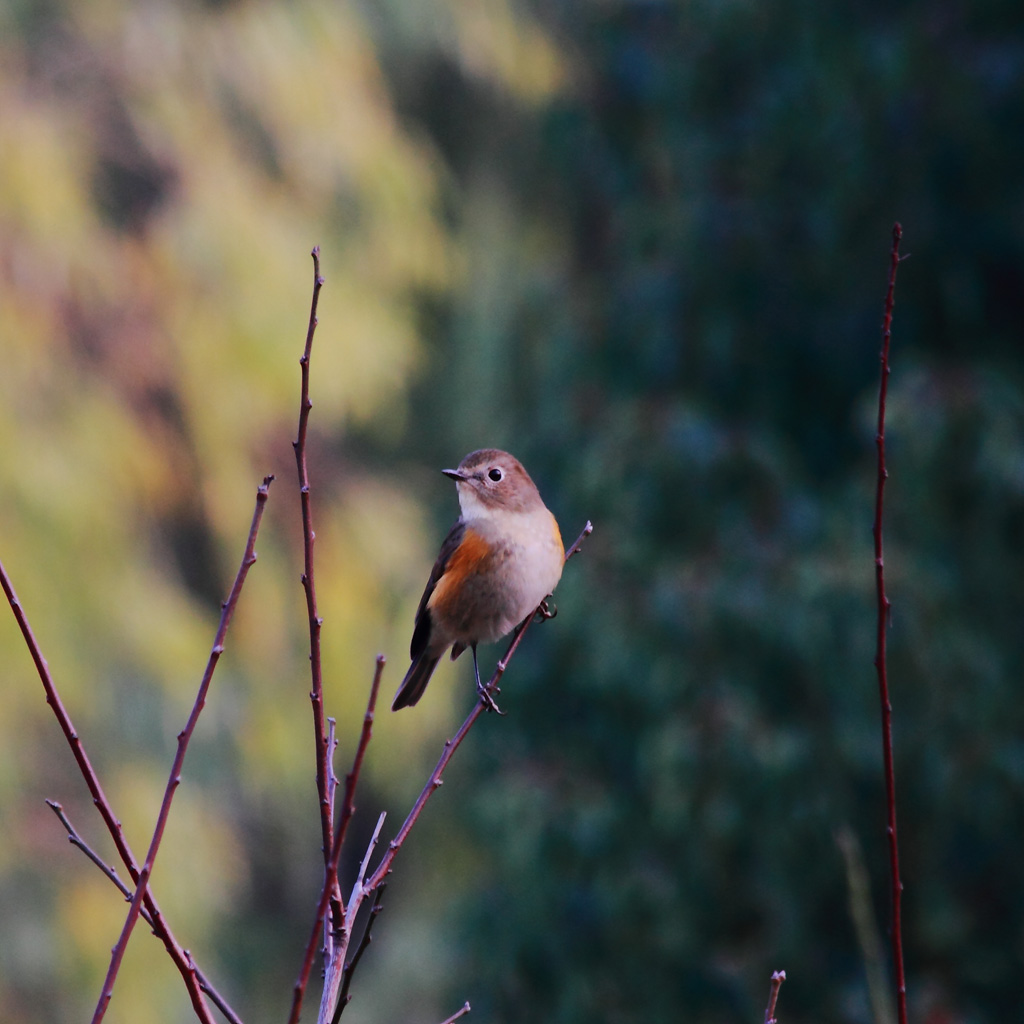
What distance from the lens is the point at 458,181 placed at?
10250 millimetres

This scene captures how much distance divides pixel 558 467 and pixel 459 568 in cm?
363

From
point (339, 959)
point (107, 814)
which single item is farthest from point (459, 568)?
point (107, 814)

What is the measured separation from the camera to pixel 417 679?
2818mm

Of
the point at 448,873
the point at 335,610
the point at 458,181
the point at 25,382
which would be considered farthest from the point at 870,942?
the point at 458,181

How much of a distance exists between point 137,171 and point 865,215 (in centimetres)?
454

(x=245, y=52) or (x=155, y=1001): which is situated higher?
(x=245, y=52)

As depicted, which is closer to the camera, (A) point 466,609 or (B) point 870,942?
(B) point 870,942

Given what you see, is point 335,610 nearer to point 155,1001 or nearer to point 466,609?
point 155,1001

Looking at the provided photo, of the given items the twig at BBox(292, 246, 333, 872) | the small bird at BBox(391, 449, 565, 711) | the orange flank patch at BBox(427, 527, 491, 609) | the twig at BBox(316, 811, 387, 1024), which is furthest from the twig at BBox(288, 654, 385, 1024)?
the orange flank patch at BBox(427, 527, 491, 609)

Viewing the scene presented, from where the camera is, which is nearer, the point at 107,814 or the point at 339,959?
the point at 107,814

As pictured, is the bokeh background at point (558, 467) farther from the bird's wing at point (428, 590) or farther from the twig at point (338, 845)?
the twig at point (338, 845)

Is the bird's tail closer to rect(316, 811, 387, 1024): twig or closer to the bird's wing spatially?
the bird's wing

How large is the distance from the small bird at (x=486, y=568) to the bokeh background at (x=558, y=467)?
110 cm

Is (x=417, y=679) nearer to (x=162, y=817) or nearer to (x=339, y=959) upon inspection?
(x=339, y=959)
